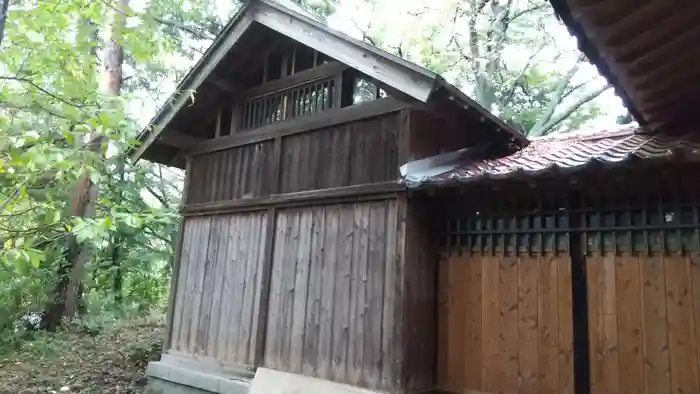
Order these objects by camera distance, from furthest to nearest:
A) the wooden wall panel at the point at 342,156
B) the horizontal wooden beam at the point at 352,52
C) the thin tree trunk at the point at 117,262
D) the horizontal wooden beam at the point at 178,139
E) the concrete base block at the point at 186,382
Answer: the thin tree trunk at the point at 117,262, the horizontal wooden beam at the point at 178,139, the concrete base block at the point at 186,382, the wooden wall panel at the point at 342,156, the horizontal wooden beam at the point at 352,52

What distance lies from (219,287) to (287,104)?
279 centimetres

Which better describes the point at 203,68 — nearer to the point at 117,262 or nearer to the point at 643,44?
the point at 643,44

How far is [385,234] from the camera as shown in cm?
546

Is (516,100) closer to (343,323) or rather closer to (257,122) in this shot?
(257,122)

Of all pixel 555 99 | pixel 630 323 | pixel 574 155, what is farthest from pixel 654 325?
pixel 555 99

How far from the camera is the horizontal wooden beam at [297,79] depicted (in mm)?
6406

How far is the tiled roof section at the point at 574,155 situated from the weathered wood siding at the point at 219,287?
2.74 meters

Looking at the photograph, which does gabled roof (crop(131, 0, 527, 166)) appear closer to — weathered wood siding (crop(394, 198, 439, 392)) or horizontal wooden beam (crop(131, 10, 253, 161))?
horizontal wooden beam (crop(131, 10, 253, 161))

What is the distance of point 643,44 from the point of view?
349 centimetres

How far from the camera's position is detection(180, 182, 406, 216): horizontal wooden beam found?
5.55 meters

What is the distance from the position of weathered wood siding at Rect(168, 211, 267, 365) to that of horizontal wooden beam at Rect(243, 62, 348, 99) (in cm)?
182

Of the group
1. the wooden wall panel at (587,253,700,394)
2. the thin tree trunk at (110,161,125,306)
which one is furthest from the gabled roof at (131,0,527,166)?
the thin tree trunk at (110,161,125,306)

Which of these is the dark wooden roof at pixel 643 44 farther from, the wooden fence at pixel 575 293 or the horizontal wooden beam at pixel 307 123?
the horizontal wooden beam at pixel 307 123

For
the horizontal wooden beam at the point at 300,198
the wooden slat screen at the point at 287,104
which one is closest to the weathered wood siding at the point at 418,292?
the horizontal wooden beam at the point at 300,198
